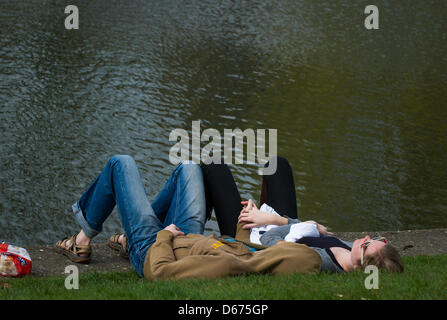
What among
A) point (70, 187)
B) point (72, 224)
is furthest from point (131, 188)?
point (70, 187)

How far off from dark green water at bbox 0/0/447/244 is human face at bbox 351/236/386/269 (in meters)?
4.72

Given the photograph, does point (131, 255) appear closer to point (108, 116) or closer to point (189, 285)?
point (189, 285)

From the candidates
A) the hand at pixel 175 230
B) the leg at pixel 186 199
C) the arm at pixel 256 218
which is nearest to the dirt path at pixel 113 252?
the leg at pixel 186 199

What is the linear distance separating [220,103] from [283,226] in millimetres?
9681

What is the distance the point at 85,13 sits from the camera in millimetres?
22312

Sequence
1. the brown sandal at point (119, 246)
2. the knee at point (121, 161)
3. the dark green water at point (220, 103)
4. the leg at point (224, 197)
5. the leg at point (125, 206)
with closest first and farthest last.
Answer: the leg at point (125, 206) < the knee at point (121, 161) < the leg at point (224, 197) < the brown sandal at point (119, 246) < the dark green water at point (220, 103)

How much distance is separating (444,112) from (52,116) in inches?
400

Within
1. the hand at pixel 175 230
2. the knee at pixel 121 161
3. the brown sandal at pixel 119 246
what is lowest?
the brown sandal at pixel 119 246

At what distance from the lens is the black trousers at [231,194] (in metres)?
5.38

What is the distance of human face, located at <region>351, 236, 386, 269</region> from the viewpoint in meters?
4.13

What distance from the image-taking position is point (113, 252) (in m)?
5.93

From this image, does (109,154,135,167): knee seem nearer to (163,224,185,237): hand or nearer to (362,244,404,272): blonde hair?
(163,224,185,237): hand

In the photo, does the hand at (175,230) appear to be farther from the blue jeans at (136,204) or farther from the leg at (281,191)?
the leg at (281,191)

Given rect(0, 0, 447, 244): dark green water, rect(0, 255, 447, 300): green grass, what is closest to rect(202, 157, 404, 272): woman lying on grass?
rect(0, 255, 447, 300): green grass
